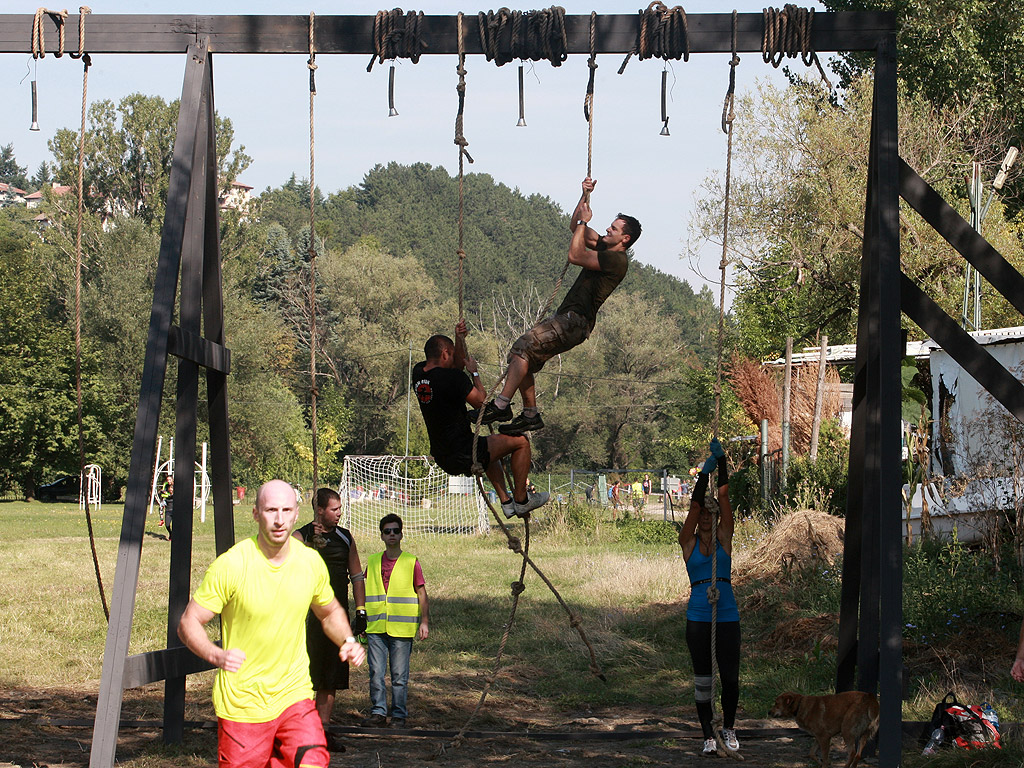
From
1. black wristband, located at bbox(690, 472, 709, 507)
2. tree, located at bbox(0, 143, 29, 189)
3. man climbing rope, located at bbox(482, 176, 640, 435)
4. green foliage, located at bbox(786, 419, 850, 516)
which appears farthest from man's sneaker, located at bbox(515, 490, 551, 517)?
tree, located at bbox(0, 143, 29, 189)

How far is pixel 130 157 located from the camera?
50.5 meters

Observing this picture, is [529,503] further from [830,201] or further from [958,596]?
[830,201]

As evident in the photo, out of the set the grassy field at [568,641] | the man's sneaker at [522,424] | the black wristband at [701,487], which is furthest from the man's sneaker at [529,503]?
the grassy field at [568,641]

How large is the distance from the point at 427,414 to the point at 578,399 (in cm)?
5417

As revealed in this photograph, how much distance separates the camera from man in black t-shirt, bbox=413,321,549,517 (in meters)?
7.83

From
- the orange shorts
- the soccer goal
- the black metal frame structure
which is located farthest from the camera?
the soccer goal

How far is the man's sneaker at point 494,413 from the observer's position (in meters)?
7.71

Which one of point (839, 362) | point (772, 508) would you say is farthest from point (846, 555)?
point (839, 362)

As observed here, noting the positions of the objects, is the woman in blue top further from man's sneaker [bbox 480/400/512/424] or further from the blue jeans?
the blue jeans

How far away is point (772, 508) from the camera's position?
60.3 ft

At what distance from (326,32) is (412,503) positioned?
31.7 m

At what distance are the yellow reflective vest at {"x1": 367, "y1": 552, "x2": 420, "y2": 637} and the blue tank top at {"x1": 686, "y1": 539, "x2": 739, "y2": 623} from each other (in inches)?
88.7

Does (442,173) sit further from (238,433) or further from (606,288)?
(606,288)

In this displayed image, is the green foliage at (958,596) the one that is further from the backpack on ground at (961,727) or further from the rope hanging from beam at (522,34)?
the rope hanging from beam at (522,34)
